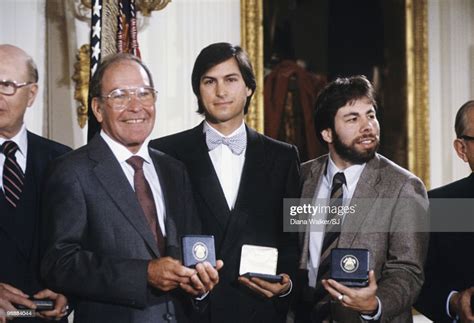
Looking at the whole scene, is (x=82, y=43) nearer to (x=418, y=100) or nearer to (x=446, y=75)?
(x=418, y=100)

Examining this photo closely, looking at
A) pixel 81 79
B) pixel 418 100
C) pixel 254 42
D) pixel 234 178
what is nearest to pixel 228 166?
pixel 234 178

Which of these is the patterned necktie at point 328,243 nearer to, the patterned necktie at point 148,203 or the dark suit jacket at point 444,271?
the dark suit jacket at point 444,271

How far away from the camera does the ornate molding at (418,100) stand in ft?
18.2

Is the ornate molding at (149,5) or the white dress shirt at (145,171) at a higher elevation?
the ornate molding at (149,5)

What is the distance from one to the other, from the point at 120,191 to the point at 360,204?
1.05 m

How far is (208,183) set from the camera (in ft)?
10.9

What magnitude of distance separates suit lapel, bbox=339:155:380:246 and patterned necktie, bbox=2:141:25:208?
131cm

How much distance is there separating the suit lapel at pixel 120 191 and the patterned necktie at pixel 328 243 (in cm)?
81

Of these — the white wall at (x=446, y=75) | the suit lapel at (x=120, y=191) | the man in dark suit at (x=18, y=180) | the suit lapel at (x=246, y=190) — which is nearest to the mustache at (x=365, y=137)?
the suit lapel at (x=246, y=190)

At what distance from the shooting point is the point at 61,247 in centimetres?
272

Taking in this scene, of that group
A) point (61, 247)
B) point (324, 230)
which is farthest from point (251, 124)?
point (61, 247)

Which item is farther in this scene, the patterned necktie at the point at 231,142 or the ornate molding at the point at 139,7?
the ornate molding at the point at 139,7

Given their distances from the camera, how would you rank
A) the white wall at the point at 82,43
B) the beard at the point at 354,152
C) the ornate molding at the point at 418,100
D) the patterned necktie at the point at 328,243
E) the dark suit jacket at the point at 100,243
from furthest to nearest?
the ornate molding at the point at 418,100
the white wall at the point at 82,43
the beard at the point at 354,152
the patterned necktie at the point at 328,243
the dark suit jacket at the point at 100,243

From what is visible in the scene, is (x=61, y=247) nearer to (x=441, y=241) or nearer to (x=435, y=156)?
(x=441, y=241)
